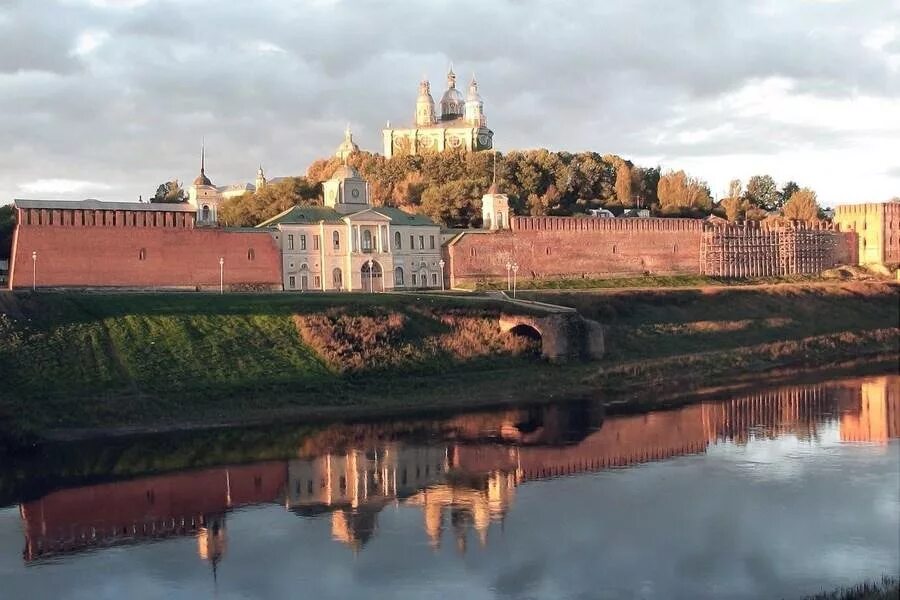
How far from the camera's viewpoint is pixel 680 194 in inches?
2813

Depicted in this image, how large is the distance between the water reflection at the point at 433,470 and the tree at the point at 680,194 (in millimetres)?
40779

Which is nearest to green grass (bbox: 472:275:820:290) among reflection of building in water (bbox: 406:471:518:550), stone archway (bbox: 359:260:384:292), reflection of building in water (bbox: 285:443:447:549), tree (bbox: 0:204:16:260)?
stone archway (bbox: 359:260:384:292)

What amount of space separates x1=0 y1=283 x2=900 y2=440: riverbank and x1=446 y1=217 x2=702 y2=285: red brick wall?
778 centimetres

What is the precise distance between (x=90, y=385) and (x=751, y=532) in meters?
18.4

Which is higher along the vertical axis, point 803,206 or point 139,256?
point 803,206

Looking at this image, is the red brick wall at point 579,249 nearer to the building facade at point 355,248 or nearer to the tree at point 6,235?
the building facade at point 355,248

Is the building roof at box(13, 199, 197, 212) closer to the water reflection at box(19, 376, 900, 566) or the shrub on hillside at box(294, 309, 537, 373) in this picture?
the shrub on hillside at box(294, 309, 537, 373)

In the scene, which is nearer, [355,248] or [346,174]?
[355,248]

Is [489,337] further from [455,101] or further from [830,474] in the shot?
[455,101]

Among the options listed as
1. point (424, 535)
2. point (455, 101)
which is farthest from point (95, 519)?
point (455, 101)

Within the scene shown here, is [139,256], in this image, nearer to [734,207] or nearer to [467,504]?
[467,504]

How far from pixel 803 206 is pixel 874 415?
4803cm

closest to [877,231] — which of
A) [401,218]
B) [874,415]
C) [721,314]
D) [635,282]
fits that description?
[635,282]

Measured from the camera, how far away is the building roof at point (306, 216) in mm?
43906
